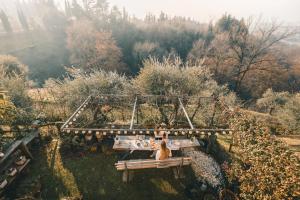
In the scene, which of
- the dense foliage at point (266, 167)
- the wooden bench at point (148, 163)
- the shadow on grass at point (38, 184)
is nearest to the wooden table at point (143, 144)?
the wooden bench at point (148, 163)

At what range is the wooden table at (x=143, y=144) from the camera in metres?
8.24

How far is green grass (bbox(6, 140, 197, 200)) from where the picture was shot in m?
7.33

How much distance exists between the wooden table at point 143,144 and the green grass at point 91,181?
3.42ft

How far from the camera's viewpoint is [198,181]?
7.70 meters

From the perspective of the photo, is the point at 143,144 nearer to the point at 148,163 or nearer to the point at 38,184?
the point at 148,163

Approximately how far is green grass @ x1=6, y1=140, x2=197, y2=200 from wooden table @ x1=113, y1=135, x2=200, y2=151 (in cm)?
104

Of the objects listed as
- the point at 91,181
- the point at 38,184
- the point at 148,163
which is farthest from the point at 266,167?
the point at 38,184

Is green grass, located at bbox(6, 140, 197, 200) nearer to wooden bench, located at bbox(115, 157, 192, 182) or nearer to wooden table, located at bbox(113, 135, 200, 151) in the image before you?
wooden bench, located at bbox(115, 157, 192, 182)

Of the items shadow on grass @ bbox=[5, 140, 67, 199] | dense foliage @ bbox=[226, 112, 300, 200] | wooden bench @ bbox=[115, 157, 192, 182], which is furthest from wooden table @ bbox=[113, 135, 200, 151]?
shadow on grass @ bbox=[5, 140, 67, 199]

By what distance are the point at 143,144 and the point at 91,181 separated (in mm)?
2622

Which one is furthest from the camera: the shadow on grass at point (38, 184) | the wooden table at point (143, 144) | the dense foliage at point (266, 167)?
the wooden table at point (143, 144)

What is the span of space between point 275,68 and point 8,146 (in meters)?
35.9

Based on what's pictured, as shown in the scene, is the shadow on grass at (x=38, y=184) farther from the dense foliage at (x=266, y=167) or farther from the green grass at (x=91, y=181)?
the dense foliage at (x=266, y=167)

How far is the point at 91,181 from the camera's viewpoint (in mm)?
7902
